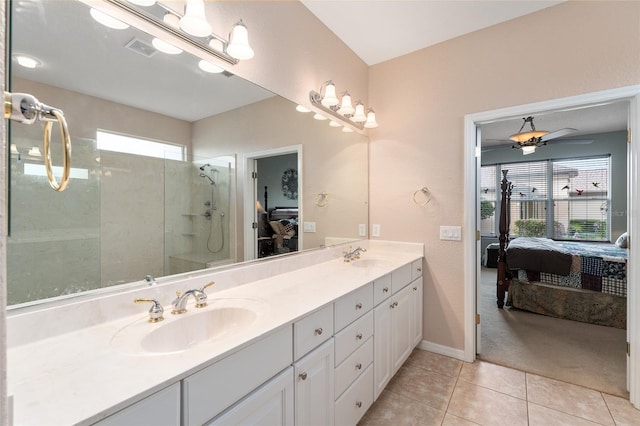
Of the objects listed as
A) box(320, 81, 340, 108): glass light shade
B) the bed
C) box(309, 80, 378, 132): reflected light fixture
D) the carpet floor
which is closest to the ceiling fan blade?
the bed

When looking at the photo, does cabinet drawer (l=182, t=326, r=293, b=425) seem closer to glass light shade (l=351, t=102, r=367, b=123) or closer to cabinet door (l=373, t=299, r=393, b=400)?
cabinet door (l=373, t=299, r=393, b=400)

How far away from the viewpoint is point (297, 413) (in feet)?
3.72

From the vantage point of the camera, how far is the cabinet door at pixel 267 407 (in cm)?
88

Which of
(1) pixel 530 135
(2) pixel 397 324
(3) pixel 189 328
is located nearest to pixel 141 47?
(3) pixel 189 328

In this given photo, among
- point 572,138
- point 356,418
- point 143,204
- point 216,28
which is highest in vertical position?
point 572,138

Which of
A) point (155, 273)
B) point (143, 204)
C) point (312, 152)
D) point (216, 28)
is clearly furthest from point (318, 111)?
point (155, 273)

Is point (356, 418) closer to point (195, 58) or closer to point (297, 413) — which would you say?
point (297, 413)

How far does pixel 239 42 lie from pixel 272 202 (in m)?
0.93

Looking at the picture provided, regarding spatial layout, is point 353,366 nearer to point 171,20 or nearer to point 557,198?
point 171,20

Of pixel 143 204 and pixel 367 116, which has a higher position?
pixel 367 116

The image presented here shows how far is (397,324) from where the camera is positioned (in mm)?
2023

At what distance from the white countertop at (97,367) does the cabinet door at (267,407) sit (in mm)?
190

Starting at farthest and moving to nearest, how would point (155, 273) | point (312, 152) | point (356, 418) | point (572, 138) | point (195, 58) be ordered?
point (572, 138) < point (312, 152) < point (356, 418) < point (195, 58) < point (155, 273)

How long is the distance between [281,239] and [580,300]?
3.37 metres
